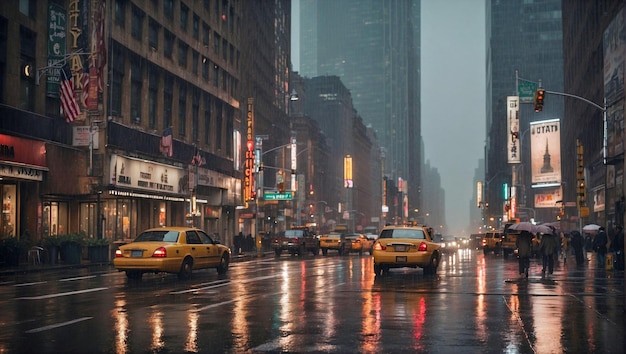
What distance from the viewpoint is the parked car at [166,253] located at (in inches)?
854

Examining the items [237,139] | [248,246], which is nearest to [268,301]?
→ [248,246]

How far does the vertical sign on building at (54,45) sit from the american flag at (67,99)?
1.34 feet

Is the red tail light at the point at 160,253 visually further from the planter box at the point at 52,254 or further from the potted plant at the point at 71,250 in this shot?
the planter box at the point at 52,254

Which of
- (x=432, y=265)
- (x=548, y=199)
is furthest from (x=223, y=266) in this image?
(x=548, y=199)

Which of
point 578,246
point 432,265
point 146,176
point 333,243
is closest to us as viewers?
point 432,265

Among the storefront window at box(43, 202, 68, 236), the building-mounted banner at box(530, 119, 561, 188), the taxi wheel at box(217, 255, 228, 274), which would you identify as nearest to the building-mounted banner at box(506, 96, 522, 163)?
the building-mounted banner at box(530, 119, 561, 188)

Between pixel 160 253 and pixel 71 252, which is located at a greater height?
pixel 160 253

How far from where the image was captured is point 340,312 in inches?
560

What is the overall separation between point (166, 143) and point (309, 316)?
37492mm

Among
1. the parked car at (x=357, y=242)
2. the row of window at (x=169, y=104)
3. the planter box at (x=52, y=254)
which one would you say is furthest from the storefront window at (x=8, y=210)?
the parked car at (x=357, y=242)

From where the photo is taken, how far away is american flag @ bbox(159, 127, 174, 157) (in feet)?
162

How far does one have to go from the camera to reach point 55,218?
138 feet

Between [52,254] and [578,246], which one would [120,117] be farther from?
[578,246]

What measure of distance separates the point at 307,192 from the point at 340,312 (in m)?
131
